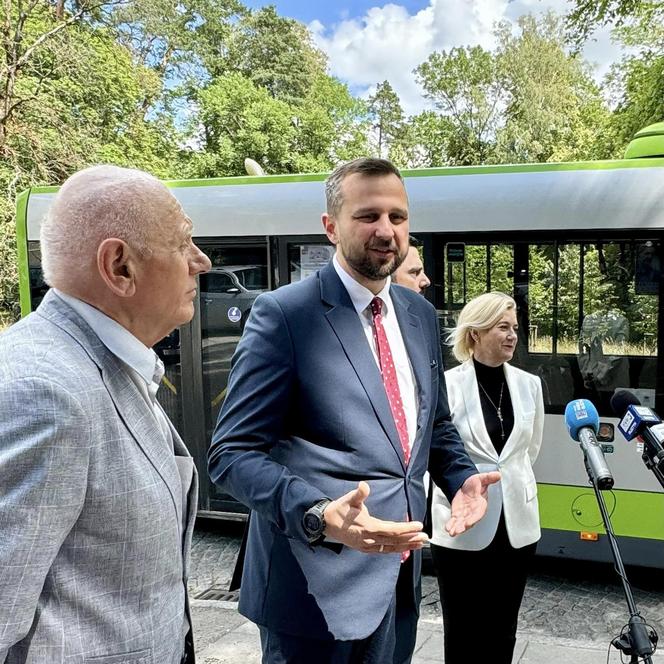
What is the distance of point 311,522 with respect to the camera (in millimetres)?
1630

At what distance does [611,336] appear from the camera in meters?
4.84

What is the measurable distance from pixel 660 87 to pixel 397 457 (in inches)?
515

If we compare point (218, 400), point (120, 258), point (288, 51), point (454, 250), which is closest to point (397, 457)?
point (120, 258)

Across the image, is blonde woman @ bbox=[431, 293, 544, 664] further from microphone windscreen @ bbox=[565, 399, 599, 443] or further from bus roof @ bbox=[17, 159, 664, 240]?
bus roof @ bbox=[17, 159, 664, 240]

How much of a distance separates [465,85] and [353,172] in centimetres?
4138

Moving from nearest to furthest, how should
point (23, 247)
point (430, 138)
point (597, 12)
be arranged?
1. point (23, 247)
2. point (597, 12)
3. point (430, 138)

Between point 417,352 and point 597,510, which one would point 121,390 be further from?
point 597,510

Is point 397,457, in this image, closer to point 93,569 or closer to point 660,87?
point 93,569

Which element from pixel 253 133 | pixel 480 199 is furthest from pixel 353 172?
pixel 253 133

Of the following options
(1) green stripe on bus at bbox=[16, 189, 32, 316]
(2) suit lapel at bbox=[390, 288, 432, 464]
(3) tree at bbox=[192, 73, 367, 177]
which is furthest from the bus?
(3) tree at bbox=[192, 73, 367, 177]

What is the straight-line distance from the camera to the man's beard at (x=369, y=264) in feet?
6.78

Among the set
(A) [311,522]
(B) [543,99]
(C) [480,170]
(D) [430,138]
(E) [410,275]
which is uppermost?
(B) [543,99]

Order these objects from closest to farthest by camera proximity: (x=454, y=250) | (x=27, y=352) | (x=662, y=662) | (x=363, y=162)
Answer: (x=27, y=352) < (x=363, y=162) < (x=662, y=662) < (x=454, y=250)

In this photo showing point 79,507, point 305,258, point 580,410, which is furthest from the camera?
point 305,258
